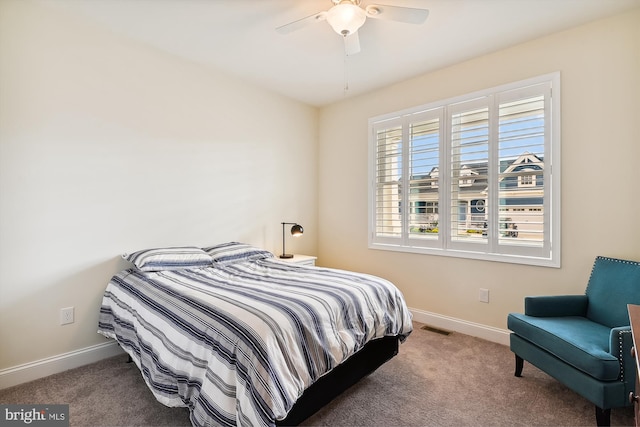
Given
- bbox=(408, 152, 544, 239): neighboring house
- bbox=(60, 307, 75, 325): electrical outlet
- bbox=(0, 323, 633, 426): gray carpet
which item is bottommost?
bbox=(0, 323, 633, 426): gray carpet

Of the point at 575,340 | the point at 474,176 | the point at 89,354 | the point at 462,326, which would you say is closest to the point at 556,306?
the point at 575,340

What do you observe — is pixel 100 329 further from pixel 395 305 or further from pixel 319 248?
pixel 319 248

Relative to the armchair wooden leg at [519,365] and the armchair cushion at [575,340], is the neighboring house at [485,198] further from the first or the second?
the armchair wooden leg at [519,365]

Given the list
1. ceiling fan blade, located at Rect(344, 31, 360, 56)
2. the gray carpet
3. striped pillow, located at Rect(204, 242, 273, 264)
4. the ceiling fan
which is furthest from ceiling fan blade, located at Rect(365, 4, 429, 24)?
the gray carpet

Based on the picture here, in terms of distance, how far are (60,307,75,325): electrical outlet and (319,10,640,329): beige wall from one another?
2973 mm

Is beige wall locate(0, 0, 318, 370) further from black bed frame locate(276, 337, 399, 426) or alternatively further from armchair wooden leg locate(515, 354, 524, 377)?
armchair wooden leg locate(515, 354, 524, 377)

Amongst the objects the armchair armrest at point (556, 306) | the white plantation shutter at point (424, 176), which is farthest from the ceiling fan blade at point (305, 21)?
the armchair armrest at point (556, 306)

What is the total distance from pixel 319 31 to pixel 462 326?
3006 millimetres

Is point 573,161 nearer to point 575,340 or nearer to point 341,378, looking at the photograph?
point 575,340

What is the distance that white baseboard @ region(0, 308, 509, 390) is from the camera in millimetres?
2211

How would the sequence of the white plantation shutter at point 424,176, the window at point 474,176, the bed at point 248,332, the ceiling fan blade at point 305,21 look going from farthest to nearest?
1. the white plantation shutter at point 424,176
2. the window at point 474,176
3. the ceiling fan blade at point 305,21
4. the bed at point 248,332

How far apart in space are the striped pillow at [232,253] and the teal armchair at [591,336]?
2204 millimetres

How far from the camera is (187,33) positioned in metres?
2.64

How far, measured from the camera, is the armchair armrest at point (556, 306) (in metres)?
2.26
